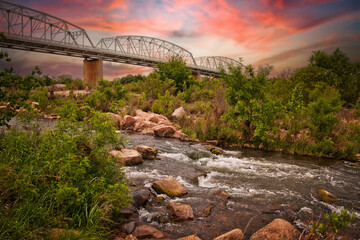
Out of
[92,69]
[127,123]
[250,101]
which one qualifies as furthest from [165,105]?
[92,69]

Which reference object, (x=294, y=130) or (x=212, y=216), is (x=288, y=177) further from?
(x=294, y=130)

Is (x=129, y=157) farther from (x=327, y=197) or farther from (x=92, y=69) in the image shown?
(x=92, y=69)

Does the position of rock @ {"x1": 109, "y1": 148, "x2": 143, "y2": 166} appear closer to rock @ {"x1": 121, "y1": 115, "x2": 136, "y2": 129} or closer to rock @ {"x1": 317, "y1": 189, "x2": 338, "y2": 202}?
rock @ {"x1": 317, "y1": 189, "x2": 338, "y2": 202}

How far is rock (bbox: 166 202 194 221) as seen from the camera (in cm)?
471

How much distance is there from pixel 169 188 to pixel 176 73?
1134 inches

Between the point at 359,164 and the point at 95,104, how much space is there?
21.0 m

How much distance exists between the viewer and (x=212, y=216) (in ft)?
16.3

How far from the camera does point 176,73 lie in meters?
33.2

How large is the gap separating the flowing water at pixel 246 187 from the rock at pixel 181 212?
14cm

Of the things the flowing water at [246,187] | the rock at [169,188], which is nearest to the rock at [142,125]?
the flowing water at [246,187]

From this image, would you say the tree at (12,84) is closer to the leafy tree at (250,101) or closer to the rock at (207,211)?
the rock at (207,211)

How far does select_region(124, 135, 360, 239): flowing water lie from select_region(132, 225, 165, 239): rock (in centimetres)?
23

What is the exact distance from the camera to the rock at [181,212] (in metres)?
4.71

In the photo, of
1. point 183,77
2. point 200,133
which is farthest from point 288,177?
point 183,77
